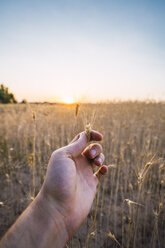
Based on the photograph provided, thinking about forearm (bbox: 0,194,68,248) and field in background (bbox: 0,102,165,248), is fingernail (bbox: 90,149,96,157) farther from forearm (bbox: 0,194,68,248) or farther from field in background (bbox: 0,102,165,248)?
forearm (bbox: 0,194,68,248)

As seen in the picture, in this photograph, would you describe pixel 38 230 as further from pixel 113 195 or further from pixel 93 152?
pixel 113 195

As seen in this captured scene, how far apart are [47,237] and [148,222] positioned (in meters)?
1.47

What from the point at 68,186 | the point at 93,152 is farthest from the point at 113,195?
the point at 68,186

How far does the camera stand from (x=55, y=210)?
925 millimetres

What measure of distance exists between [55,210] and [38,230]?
0.42 ft

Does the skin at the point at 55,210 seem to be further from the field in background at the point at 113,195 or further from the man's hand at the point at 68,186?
the field in background at the point at 113,195

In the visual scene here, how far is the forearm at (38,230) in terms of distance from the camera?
812 millimetres

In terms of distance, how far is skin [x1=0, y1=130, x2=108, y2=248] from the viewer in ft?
2.73

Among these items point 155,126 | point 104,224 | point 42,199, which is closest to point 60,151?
point 42,199

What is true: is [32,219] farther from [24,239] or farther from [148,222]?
[148,222]

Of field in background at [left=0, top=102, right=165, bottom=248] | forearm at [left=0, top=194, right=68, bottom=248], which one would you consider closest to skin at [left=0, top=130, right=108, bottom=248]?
forearm at [left=0, top=194, right=68, bottom=248]

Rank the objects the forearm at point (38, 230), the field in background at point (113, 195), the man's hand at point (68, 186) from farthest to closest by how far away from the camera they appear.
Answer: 1. the field in background at point (113, 195)
2. the man's hand at point (68, 186)
3. the forearm at point (38, 230)

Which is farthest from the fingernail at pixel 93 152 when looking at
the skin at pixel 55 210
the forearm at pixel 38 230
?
the forearm at pixel 38 230

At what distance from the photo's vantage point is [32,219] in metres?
0.89
